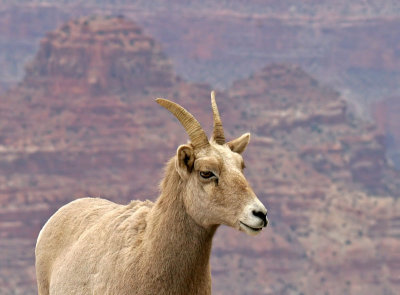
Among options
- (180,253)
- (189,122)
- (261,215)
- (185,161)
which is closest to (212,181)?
(185,161)

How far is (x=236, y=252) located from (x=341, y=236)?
17478 millimetres

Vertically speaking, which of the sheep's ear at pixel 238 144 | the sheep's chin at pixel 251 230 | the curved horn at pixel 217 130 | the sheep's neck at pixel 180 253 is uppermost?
the curved horn at pixel 217 130

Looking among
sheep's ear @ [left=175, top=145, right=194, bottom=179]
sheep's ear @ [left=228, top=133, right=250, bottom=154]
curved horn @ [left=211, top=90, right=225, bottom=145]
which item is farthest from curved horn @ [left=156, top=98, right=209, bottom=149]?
sheep's ear @ [left=228, top=133, right=250, bottom=154]

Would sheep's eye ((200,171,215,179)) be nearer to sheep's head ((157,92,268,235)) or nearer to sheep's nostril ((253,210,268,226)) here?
sheep's head ((157,92,268,235))

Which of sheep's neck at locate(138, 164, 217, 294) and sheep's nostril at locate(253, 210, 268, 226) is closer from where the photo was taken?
sheep's nostril at locate(253, 210, 268, 226)

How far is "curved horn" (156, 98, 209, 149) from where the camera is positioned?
14.0 m

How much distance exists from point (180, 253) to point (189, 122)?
1.59 metres

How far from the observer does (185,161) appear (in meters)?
14.2

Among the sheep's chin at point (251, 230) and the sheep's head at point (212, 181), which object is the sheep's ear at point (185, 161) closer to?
the sheep's head at point (212, 181)

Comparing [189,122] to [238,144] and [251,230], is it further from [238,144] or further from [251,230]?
[251,230]

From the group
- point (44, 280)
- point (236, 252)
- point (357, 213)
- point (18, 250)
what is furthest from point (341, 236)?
point (44, 280)

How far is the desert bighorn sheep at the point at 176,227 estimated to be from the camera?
45.6ft

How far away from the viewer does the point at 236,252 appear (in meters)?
197

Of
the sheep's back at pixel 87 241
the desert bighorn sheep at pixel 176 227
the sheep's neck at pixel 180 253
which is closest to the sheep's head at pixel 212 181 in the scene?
the desert bighorn sheep at pixel 176 227
